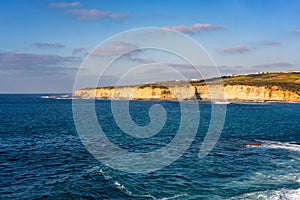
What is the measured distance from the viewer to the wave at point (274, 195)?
2636 centimetres

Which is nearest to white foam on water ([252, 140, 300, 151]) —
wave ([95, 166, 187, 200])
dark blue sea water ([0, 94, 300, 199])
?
dark blue sea water ([0, 94, 300, 199])

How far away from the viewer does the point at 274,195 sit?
27.0m

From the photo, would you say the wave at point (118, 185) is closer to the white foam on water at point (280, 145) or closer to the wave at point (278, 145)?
the wave at point (278, 145)

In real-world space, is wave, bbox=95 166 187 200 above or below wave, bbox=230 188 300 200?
above

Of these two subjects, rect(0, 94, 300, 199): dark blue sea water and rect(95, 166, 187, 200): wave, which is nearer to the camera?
rect(95, 166, 187, 200): wave

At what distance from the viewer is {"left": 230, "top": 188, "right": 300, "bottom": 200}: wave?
Answer: 2636 centimetres

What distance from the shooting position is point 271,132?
221ft

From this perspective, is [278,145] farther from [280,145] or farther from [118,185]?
[118,185]

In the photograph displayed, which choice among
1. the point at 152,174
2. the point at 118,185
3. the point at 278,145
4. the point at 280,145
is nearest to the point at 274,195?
the point at 152,174

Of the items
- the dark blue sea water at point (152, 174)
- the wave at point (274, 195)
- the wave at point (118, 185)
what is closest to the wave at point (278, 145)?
the dark blue sea water at point (152, 174)

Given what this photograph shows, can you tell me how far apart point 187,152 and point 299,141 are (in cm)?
2236

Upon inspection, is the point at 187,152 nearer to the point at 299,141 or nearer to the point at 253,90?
the point at 299,141

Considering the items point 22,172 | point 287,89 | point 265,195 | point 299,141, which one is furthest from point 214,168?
point 287,89

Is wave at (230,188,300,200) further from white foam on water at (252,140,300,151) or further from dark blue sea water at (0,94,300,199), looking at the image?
white foam on water at (252,140,300,151)
